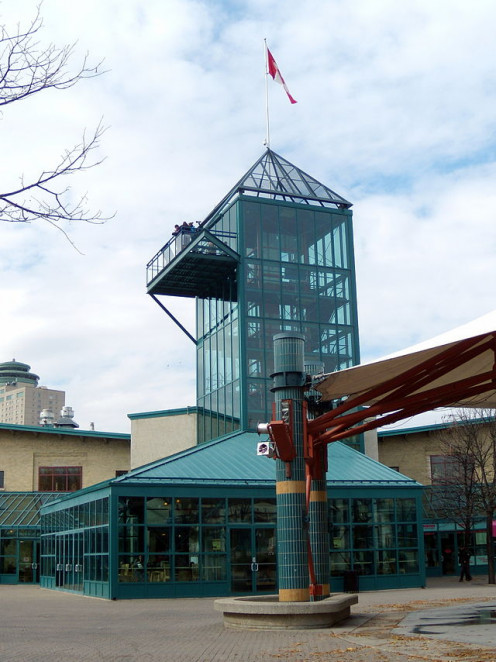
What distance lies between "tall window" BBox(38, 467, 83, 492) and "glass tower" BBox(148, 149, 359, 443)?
10.1 m

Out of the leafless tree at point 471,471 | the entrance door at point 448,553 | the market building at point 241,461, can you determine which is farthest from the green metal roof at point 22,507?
the leafless tree at point 471,471

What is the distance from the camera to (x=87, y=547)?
3228 centimetres

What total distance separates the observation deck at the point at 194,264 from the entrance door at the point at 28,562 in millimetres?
13569

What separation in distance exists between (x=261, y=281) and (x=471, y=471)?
486 inches

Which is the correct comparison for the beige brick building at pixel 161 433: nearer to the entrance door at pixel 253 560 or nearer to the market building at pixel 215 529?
the market building at pixel 215 529

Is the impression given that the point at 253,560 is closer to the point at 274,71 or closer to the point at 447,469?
the point at 447,469

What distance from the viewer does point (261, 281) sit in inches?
1590

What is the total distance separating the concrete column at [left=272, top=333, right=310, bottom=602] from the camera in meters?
19.6

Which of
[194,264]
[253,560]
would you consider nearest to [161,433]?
[194,264]

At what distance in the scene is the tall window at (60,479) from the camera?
49.1 m

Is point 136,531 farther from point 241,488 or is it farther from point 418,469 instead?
point 418,469

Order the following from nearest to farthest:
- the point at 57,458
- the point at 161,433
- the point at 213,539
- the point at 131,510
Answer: the point at 131,510, the point at 213,539, the point at 161,433, the point at 57,458

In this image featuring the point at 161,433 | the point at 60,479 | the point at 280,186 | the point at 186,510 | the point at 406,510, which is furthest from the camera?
the point at 60,479

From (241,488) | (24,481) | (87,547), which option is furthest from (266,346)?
(24,481)
